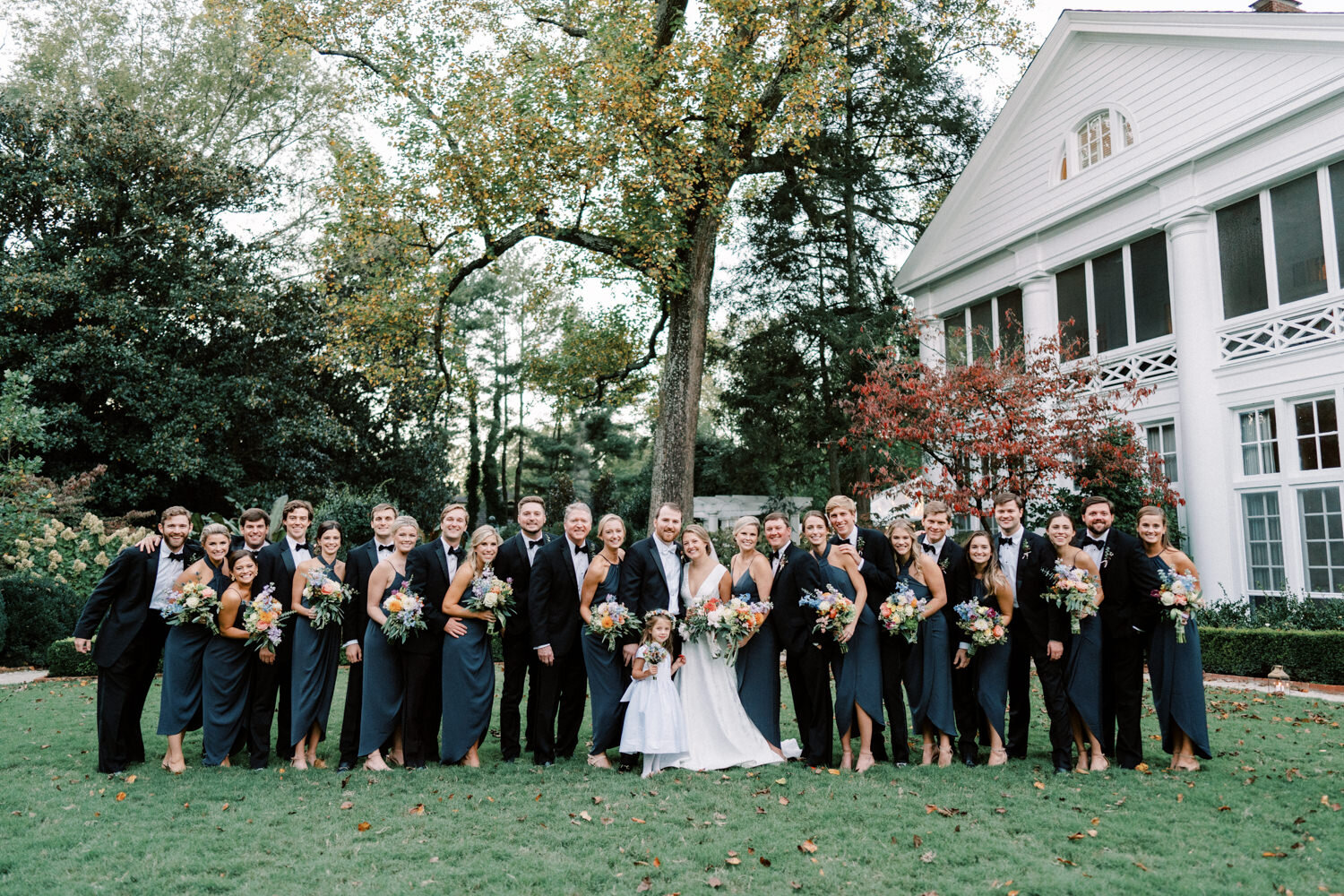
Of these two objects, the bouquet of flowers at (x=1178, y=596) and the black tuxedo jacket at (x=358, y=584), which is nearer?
the bouquet of flowers at (x=1178, y=596)

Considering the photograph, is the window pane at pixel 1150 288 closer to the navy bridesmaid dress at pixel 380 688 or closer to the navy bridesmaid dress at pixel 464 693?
the navy bridesmaid dress at pixel 464 693

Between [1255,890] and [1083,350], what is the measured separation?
13.7 meters

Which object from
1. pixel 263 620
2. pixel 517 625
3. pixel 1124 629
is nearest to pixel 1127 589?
pixel 1124 629

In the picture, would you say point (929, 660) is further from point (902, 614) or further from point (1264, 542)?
point (1264, 542)

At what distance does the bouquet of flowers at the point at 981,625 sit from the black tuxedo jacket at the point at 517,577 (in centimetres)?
357

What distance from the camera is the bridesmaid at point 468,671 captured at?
7.65m

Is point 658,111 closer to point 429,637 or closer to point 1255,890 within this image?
point 429,637

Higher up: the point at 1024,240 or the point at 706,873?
the point at 1024,240

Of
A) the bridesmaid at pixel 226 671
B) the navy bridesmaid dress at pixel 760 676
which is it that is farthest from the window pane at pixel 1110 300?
the bridesmaid at pixel 226 671

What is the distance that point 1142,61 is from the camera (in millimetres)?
16281

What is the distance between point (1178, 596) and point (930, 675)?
1971 millimetres

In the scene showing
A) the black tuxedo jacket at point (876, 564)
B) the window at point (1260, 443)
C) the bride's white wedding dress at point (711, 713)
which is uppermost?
the window at point (1260, 443)

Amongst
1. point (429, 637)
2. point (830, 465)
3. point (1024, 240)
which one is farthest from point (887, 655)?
point (830, 465)

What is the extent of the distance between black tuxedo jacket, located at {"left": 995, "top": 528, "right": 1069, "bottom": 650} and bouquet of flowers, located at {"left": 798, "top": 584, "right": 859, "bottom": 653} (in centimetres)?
139
